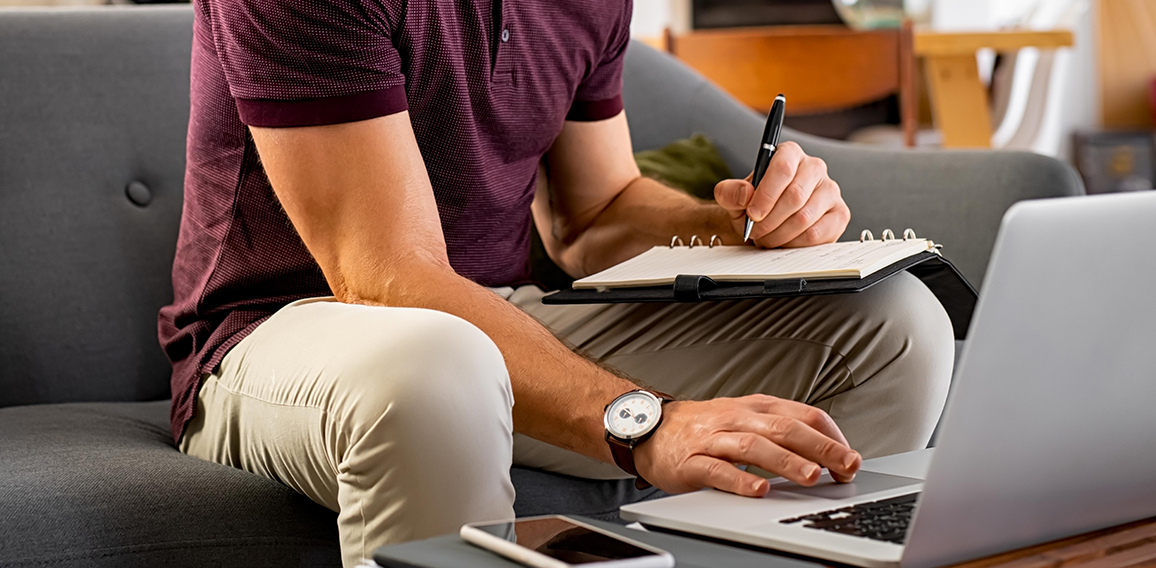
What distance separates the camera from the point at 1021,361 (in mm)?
477

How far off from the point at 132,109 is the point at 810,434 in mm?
1080

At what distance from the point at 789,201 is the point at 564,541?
64 cm

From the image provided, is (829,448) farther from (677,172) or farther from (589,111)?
(677,172)

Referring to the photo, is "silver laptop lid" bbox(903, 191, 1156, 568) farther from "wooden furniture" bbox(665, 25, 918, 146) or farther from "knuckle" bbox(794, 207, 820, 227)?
"wooden furniture" bbox(665, 25, 918, 146)

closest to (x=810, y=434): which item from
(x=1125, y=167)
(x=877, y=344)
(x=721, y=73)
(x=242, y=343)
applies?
(x=877, y=344)

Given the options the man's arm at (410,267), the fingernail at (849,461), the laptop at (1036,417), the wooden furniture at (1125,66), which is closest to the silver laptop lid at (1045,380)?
the laptop at (1036,417)

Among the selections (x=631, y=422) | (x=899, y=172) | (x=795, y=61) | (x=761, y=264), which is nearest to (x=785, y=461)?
(x=631, y=422)

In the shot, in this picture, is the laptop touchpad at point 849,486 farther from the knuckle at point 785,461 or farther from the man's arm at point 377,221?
the man's arm at point 377,221

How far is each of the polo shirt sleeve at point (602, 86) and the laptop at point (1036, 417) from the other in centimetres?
86

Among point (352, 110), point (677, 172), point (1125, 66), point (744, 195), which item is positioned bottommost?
point (1125, 66)

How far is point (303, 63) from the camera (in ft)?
3.11

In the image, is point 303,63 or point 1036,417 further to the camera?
point 303,63

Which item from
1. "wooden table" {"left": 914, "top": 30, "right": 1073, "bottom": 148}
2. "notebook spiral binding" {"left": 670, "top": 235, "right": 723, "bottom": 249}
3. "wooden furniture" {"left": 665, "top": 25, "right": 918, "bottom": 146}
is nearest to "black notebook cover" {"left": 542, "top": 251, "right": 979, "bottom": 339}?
"notebook spiral binding" {"left": 670, "top": 235, "right": 723, "bottom": 249}

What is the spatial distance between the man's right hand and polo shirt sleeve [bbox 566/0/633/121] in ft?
2.22
